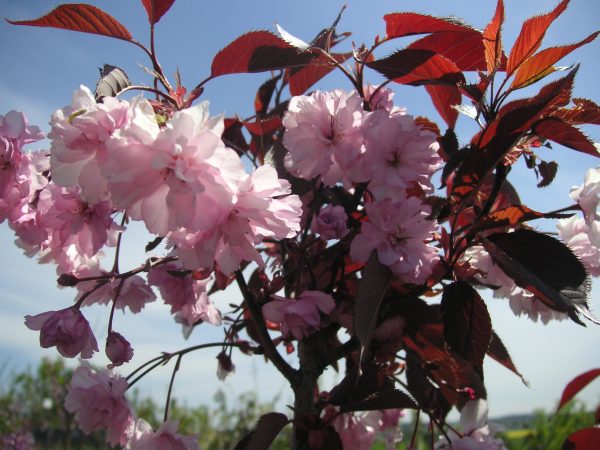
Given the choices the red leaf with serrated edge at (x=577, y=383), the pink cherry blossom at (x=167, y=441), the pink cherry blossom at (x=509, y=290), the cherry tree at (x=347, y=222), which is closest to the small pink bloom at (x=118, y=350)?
the cherry tree at (x=347, y=222)

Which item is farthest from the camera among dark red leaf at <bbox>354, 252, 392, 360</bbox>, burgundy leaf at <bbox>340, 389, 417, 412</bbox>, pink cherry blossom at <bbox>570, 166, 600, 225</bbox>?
pink cherry blossom at <bbox>570, 166, 600, 225</bbox>

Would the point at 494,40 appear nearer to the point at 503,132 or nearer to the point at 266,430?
the point at 503,132

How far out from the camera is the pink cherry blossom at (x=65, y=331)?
68 centimetres

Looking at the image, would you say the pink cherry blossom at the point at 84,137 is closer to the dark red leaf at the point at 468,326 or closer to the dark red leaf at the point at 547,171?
the dark red leaf at the point at 468,326

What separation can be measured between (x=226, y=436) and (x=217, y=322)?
346 cm

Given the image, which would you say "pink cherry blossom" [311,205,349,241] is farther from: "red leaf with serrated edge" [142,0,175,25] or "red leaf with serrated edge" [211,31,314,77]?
"red leaf with serrated edge" [142,0,175,25]

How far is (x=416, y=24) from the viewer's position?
74 cm

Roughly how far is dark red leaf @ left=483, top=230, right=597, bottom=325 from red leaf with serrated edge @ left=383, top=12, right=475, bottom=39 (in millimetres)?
280

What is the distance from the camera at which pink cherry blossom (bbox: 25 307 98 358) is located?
0.68 m

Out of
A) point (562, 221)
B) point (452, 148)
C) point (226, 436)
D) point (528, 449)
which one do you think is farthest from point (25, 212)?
point (226, 436)

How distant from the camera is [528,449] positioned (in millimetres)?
2156

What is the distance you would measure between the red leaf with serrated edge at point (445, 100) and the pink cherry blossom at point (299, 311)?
379mm

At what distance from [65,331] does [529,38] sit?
70 centimetres

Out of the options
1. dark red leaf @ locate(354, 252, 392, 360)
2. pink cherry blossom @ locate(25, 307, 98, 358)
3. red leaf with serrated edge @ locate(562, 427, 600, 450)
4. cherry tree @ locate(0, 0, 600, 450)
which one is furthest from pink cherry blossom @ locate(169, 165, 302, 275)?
red leaf with serrated edge @ locate(562, 427, 600, 450)
